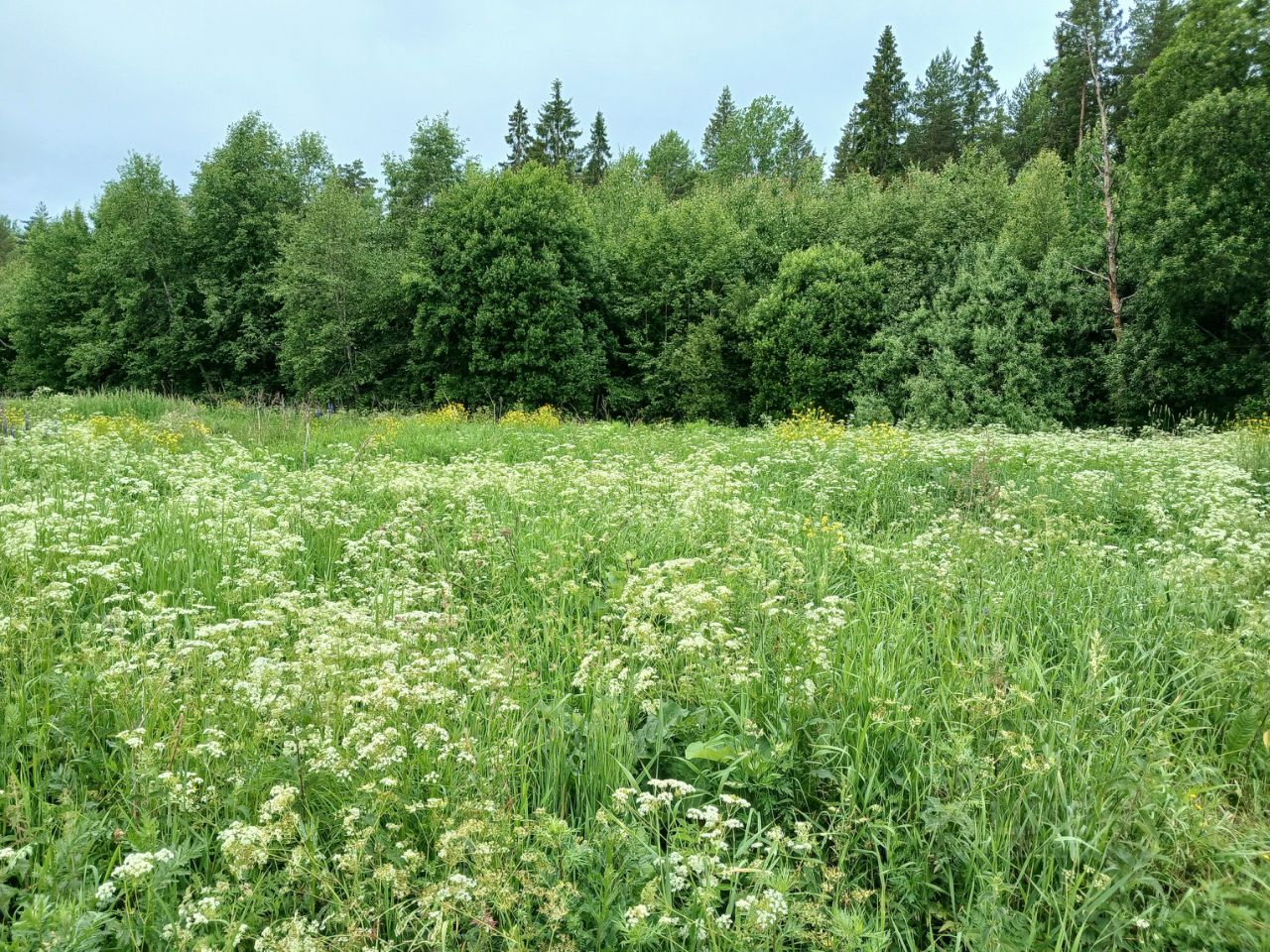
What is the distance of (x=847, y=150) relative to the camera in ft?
167

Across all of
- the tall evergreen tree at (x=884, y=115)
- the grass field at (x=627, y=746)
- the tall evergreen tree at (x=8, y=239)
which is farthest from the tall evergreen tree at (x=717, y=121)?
the tall evergreen tree at (x=8, y=239)

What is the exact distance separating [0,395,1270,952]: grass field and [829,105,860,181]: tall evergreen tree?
158 ft

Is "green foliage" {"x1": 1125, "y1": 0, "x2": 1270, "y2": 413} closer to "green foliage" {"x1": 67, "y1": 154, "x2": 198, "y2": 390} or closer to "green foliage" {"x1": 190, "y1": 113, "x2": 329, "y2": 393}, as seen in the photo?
"green foliage" {"x1": 190, "y1": 113, "x2": 329, "y2": 393}

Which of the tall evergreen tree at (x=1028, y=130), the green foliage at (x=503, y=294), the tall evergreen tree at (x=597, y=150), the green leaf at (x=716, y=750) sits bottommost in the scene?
the green leaf at (x=716, y=750)

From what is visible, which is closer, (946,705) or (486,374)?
(946,705)

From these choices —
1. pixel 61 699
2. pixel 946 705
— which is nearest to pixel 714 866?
pixel 946 705

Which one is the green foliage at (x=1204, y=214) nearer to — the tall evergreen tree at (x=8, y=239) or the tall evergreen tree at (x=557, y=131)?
the tall evergreen tree at (x=557, y=131)

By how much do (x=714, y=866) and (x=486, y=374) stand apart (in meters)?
24.6

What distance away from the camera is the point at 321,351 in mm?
25906

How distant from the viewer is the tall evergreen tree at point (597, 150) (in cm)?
5322

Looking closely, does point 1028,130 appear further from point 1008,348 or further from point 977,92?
point 1008,348

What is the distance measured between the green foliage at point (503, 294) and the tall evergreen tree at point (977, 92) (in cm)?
3373

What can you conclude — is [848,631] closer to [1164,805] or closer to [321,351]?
[1164,805]

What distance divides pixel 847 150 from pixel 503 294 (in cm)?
3715
